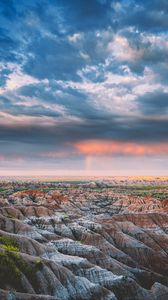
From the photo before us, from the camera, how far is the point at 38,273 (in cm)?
5862

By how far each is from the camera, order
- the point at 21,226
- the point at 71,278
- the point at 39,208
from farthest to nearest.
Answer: the point at 39,208, the point at 21,226, the point at 71,278

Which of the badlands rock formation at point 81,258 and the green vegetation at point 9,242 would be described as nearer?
the badlands rock formation at point 81,258

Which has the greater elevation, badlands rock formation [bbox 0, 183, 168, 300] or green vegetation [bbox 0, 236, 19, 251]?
green vegetation [bbox 0, 236, 19, 251]

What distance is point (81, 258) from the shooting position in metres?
76.4

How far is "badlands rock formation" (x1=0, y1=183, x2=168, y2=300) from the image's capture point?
A: 58062 mm

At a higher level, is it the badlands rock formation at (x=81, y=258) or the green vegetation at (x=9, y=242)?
the green vegetation at (x=9, y=242)

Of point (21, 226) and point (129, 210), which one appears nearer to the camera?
point (21, 226)

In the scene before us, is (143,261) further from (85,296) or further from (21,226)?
(85,296)

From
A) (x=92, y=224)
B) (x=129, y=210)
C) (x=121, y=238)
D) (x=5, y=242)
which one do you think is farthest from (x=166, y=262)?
(x=129, y=210)

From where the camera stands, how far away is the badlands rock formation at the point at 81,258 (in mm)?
58062

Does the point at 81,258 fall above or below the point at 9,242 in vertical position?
below

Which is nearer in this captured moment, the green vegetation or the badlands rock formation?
the badlands rock formation

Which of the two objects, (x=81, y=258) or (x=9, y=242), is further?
(x=9, y=242)

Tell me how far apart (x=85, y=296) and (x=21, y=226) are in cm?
4205
